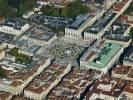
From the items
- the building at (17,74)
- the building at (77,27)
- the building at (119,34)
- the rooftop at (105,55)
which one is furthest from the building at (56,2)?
the building at (17,74)

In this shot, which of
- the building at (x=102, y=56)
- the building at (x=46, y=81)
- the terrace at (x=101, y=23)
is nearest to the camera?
the building at (x=46, y=81)

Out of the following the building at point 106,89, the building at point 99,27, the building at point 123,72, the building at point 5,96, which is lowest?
the building at point 5,96

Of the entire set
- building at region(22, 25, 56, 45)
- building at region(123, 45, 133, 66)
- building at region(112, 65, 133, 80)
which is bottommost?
building at region(112, 65, 133, 80)

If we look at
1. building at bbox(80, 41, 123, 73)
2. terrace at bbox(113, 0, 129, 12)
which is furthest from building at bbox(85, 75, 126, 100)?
terrace at bbox(113, 0, 129, 12)

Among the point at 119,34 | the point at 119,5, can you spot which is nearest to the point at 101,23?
the point at 119,34

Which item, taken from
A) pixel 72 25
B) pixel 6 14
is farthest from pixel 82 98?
pixel 6 14

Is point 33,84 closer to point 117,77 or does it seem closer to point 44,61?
point 44,61

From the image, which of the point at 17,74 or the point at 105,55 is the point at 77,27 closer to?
the point at 105,55

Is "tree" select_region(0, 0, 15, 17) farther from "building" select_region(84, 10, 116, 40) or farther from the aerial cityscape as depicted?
"building" select_region(84, 10, 116, 40)

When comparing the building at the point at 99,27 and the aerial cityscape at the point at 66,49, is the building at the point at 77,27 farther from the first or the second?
the building at the point at 99,27
